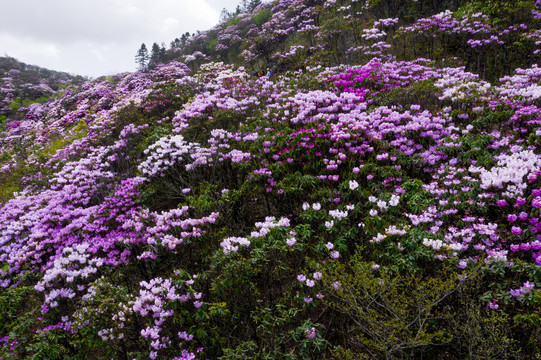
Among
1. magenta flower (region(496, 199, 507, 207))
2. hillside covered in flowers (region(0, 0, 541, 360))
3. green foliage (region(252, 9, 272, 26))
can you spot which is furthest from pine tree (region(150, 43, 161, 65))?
magenta flower (region(496, 199, 507, 207))

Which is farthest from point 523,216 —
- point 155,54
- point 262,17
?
point 155,54

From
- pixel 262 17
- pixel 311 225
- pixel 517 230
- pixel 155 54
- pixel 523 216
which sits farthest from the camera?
pixel 155 54

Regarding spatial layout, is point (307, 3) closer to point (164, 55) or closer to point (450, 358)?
point (164, 55)

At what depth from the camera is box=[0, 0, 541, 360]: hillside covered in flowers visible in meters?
3.27

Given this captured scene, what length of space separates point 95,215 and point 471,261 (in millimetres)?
7246

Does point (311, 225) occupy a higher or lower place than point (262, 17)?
lower

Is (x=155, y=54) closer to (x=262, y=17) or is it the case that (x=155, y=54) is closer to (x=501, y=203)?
(x=262, y=17)

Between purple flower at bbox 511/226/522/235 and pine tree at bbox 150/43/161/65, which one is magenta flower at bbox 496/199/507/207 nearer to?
purple flower at bbox 511/226/522/235

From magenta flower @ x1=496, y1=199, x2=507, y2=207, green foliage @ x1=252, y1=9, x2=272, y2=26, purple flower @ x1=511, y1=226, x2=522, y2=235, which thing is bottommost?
purple flower @ x1=511, y1=226, x2=522, y2=235

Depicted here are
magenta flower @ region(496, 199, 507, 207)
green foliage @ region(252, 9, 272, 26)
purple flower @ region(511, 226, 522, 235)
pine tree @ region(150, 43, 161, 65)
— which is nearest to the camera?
purple flower @ region(511, 226, 522, 235)

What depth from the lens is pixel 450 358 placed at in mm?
3230

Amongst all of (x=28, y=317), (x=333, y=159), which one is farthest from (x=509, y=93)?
(x=28, y=317)

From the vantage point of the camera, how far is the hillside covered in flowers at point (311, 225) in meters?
3.27

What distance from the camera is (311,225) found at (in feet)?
16.4
